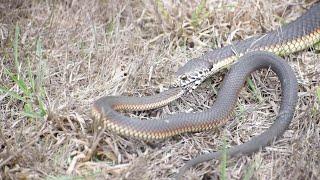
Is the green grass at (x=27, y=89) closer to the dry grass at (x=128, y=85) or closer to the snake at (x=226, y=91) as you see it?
the dry grass at (x=128, y=85)

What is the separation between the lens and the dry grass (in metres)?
4.05

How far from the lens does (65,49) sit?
5.45 m

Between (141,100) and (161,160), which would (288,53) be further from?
(161,160)

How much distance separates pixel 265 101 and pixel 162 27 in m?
1.58

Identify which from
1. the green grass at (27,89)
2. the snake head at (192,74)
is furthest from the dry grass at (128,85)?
the snake head at (192,74)

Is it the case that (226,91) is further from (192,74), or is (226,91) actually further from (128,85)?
(128,85)

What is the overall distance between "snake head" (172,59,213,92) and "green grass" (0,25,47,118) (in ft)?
4.31

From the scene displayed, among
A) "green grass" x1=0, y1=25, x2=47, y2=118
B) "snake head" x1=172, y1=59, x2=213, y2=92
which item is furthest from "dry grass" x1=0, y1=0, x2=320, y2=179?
"snake head" x1=172, y1=59, x2=213, y2=92

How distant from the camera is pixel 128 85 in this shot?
16.5 feet

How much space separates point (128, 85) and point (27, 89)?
984 mm

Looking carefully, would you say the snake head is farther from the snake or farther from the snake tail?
the snake tail

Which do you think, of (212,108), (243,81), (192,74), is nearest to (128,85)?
(192,74)

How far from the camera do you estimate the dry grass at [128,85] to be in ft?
13.3

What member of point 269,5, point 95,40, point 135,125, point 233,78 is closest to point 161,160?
point 135,125
